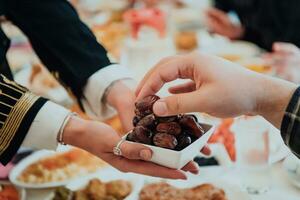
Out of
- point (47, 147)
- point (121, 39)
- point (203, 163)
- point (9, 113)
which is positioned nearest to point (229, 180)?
point (203, 163)

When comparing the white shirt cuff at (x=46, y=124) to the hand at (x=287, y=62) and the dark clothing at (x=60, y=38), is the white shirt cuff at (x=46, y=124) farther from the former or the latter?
the hand at (x=287, y=62)

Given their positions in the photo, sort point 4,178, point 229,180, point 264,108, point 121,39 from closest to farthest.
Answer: point 264,108 < point 229,180 < point 4,178 < point 121,39

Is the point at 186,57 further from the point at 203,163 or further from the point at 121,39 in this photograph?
the point at 121,39

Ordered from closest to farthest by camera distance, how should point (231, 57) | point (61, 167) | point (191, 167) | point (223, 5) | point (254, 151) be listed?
point (191, 167) < point (254, 151) < point (61, 167) < point (231, 57) < point (223, 5)

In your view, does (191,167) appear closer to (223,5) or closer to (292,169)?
(292,169)

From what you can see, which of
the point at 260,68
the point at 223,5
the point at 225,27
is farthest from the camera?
the point at 223,5

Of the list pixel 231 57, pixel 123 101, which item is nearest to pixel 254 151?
pixel 123 101

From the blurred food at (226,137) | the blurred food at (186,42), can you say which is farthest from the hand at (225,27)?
the blurred food at (226,137)
